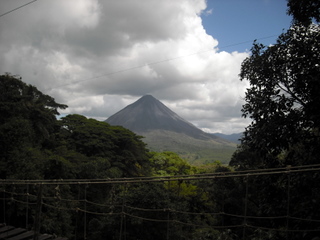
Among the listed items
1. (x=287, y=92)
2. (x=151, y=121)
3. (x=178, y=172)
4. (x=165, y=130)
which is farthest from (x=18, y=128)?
(x=151, y=121)

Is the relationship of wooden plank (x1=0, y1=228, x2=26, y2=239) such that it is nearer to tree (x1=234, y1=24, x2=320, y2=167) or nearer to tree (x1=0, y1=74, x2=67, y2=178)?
tree (x1=234, y1=24, x2=320, y2=167)

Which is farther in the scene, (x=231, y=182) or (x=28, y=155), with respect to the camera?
(x=231, y=182)

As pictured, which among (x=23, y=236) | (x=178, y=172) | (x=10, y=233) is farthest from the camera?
(x=178, y=172)

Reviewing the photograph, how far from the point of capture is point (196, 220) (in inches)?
551

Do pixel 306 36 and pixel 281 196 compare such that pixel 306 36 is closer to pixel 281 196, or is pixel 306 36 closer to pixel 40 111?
pixel 281 196

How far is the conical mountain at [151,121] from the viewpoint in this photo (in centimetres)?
16975

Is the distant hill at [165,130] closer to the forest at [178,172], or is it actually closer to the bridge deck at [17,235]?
the forest at [178,172]

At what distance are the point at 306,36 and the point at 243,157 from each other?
750cm

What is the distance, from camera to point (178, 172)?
75.3ft

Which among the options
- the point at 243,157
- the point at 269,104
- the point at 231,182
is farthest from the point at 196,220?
the point at 269,104

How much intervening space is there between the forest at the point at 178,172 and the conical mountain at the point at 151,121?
145 metres

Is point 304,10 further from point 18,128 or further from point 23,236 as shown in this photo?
point 18,128

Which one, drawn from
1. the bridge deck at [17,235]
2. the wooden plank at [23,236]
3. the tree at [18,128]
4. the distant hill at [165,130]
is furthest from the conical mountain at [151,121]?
the wooden plank at [23,236]

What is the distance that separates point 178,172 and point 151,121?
509ft
